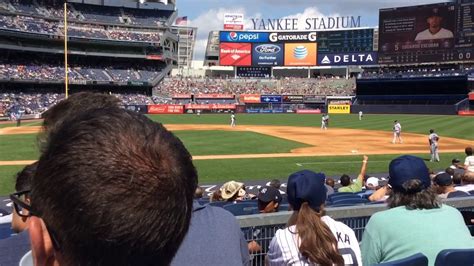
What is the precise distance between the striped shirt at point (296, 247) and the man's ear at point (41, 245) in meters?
2.36

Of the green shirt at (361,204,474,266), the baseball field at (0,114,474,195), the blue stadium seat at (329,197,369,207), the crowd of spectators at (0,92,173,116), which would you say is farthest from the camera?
the crowd of spectators at (0,92,173,116)

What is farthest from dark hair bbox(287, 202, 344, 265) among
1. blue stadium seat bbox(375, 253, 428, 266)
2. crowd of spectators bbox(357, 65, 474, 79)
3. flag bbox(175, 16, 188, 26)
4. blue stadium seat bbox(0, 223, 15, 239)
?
flag bbox(175, 16, 188, 26)

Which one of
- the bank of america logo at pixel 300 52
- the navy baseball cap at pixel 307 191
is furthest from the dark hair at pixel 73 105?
the bank of america logo at pixel 300 52

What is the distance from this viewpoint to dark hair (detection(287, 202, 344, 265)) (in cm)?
327

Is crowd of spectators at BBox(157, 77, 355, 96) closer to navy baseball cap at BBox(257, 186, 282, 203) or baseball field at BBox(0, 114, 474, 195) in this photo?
baseball field at BBox(0, 114, 474, 195)

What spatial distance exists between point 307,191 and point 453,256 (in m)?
1.08

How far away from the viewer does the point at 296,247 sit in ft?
11.1

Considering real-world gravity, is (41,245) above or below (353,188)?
above

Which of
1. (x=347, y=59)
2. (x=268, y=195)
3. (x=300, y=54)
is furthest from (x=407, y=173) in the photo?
(x=300, y=54)

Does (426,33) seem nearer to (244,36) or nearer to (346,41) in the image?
(346,41)

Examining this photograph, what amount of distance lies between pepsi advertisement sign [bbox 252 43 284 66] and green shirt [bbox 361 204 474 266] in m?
88.5

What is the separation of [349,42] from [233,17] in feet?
86.6

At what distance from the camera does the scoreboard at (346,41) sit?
278 ft

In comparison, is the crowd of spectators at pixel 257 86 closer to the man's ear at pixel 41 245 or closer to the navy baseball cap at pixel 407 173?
the navy baseball cap at pixel 407 173
